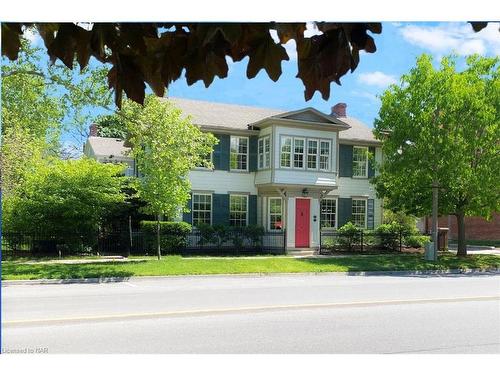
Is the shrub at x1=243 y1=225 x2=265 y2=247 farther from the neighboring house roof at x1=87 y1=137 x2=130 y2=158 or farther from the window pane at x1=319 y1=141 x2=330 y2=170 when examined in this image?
the neighboring house roof at x1=87 y1=137 x2=130 y2=158

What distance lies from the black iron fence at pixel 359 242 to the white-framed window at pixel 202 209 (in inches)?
180

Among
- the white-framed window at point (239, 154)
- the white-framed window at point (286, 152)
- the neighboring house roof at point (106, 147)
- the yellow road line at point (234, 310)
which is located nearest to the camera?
the yellow road line at point (234, 310)

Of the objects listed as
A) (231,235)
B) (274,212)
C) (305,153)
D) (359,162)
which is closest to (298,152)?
(305,153)

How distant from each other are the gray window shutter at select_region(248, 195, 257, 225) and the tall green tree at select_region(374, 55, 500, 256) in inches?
221

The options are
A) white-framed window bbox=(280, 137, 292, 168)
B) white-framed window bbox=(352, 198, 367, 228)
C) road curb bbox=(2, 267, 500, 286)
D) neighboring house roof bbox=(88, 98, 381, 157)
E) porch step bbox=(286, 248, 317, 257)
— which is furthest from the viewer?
white-framed window bbox=(352, 198, 367, 228)

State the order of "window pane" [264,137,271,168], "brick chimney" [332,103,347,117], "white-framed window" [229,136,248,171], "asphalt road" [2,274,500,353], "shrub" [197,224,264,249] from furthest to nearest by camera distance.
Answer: "brick chimney" [332,103,347,117], "white-framed window" [229,136,248,171], "window pane" [264,137,271,168], "shrub" [197,224,264,249], "asphalt road" [2,274,500,353]

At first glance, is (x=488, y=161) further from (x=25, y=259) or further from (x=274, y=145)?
(x=25, y=259)

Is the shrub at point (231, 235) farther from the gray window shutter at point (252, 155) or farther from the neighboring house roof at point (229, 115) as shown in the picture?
the neighboring house roof at point (229, 115)

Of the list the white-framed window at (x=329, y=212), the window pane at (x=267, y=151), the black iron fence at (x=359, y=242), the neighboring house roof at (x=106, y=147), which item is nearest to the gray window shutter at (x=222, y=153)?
the window pane at (x=267, y=151)

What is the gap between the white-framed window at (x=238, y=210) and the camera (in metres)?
23.0

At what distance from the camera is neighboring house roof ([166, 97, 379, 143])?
2289 centimetres

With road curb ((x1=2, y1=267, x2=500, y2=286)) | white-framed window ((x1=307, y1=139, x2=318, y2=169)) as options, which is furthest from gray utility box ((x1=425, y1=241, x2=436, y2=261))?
white-framed window ((x1=307, y1=139, x2=318, y2=169))

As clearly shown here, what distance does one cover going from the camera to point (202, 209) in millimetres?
22500

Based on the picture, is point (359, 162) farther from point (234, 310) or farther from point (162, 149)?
point (234, 310)
